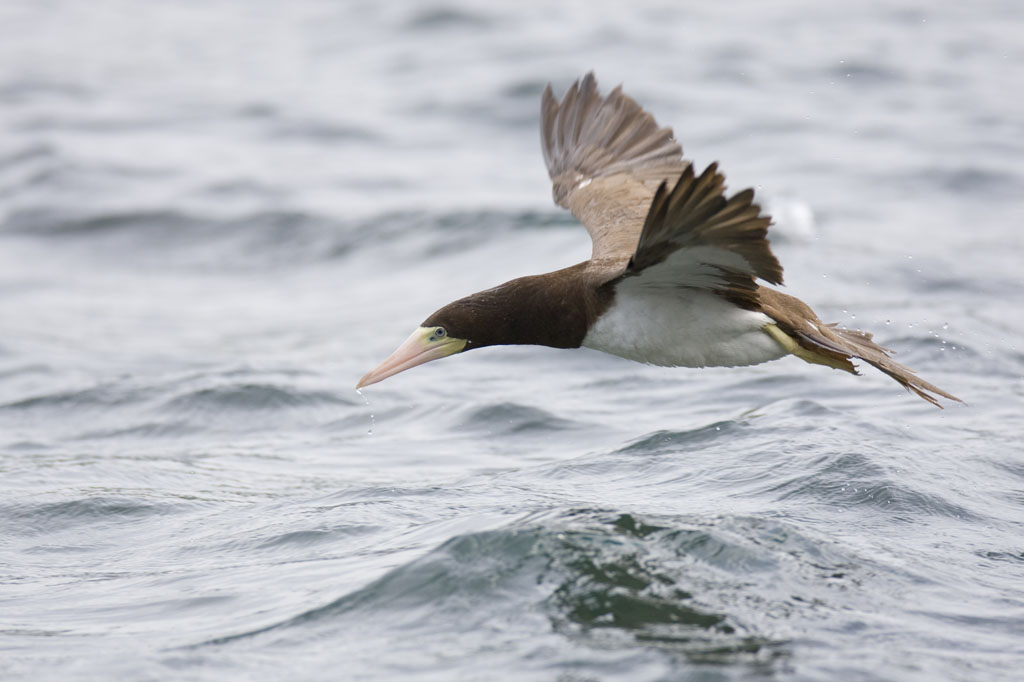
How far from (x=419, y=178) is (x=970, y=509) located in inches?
316

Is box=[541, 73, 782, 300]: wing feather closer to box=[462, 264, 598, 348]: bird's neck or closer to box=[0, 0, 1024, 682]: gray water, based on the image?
box=[462, 264, 598, 348]: bird's neck

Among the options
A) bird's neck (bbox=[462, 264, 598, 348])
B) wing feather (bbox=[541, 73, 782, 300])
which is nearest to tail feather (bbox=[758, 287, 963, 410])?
wing feather (bbox=[541, 73, 782, 300])

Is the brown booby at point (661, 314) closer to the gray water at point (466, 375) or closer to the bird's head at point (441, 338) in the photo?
the bird's head at point (441, 338)

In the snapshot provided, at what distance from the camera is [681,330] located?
5641 mm

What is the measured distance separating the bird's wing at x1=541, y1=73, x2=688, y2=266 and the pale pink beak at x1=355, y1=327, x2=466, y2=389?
3.15ft

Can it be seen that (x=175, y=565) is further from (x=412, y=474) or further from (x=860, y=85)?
(x=860, y=85)

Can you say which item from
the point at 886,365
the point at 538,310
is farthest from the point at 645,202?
the point at 886,365

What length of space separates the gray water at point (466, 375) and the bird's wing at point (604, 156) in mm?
1272

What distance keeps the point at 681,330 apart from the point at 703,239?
85 centimetres

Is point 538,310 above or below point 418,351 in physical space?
above

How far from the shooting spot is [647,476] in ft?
21.4

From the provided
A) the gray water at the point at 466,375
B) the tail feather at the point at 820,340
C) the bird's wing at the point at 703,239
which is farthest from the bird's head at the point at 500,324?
the tail feather at the point at 820,340

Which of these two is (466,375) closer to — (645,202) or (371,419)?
(371,419)

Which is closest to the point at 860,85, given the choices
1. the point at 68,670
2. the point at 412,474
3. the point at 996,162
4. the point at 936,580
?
the point at 996,162
